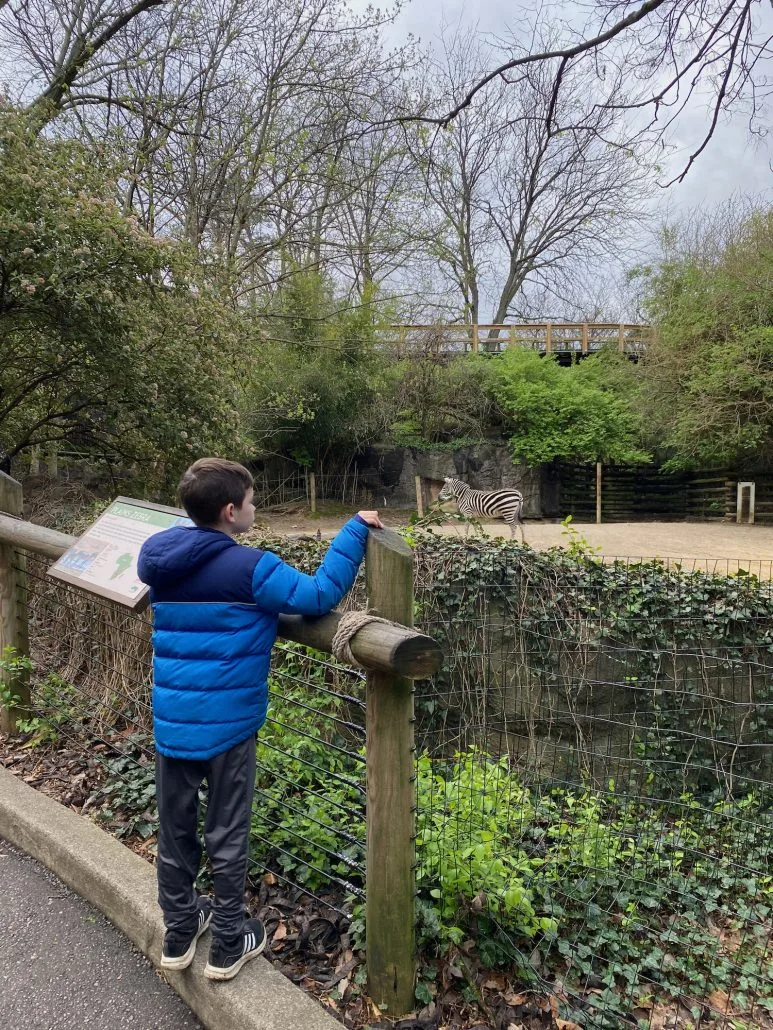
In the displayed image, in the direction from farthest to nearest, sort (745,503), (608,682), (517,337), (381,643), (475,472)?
(517,337), (475,472), (745,503), (608,682), (381,643)

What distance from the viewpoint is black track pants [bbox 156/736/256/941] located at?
1.69 meters

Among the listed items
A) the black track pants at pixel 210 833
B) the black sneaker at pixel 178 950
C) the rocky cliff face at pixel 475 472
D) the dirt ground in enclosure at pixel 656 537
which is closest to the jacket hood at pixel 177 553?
the black track pants at pixel 210 833

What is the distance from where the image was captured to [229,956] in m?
1.67

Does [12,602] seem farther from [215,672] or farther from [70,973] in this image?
[215,672]

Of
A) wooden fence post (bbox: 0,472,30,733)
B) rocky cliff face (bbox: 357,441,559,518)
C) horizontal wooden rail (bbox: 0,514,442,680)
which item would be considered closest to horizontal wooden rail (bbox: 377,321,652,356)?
rocky cliff face (bbox: 357,441,559,518)

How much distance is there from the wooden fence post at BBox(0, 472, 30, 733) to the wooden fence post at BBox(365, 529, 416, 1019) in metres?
2.39

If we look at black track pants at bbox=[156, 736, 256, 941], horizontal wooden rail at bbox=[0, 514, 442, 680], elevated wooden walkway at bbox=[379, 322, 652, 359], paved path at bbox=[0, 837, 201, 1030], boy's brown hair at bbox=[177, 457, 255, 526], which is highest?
elevated wooden walkway at bbox=[379, 322, 652, 359]

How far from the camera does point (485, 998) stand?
1860 millimetres

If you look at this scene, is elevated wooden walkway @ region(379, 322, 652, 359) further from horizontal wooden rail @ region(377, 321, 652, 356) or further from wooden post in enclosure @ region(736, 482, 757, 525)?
wooden post in enclosure @ region(736, 482, 757, 525)

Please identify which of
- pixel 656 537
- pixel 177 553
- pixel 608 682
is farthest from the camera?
pixel 656 537

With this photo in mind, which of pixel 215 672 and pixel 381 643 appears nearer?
pixel 381 643

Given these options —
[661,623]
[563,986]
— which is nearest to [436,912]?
[563,986]

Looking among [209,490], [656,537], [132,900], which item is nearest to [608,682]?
[132,900]

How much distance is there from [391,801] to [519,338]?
2688cm
